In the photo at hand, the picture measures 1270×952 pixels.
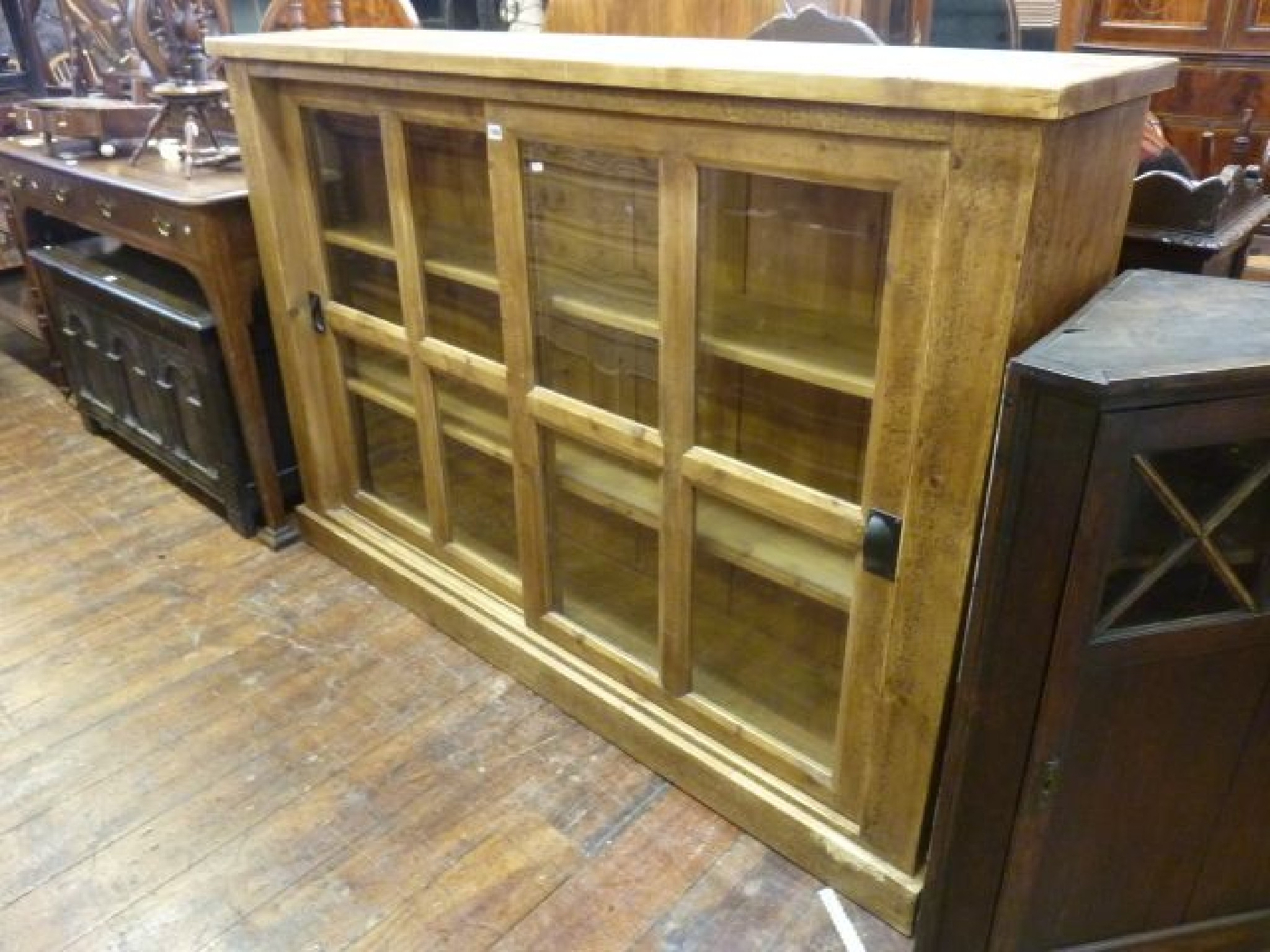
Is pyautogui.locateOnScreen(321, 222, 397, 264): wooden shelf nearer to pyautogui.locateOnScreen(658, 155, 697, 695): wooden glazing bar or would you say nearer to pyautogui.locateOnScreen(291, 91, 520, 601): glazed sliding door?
pyautogui.locateOnScreen(291, 91, 520, 601): glazed sliding door

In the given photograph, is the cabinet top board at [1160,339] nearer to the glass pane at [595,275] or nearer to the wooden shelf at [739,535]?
the wooden shelf at [739,535]

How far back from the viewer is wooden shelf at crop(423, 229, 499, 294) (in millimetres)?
1732

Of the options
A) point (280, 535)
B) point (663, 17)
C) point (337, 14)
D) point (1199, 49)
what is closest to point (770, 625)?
point (280, 535)

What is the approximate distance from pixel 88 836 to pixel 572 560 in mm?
947

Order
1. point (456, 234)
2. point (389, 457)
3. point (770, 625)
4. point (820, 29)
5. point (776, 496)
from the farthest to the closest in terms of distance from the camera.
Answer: point (389, 457), point (820, 29), point (456, 234), point (770, 625), point (776, 496)

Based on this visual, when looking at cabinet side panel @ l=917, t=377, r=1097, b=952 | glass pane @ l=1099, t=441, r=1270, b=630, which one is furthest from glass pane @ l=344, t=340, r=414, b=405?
glass pane @ l=1099, t=441, r=1270, b=630

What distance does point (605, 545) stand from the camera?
70.6 inches

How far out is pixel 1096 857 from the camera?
120 cm

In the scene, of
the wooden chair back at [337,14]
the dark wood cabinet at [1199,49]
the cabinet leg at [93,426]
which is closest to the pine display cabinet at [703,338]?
the wooden chair back at [337,14]

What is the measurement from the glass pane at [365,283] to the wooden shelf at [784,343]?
2.56 ft

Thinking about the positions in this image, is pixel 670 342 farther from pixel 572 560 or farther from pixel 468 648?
pixel 468 648

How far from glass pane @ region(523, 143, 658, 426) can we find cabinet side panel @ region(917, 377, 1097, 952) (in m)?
0.62

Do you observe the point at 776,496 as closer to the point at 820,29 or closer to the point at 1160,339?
the point at 1160,339

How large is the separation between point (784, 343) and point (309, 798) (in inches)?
45.0
